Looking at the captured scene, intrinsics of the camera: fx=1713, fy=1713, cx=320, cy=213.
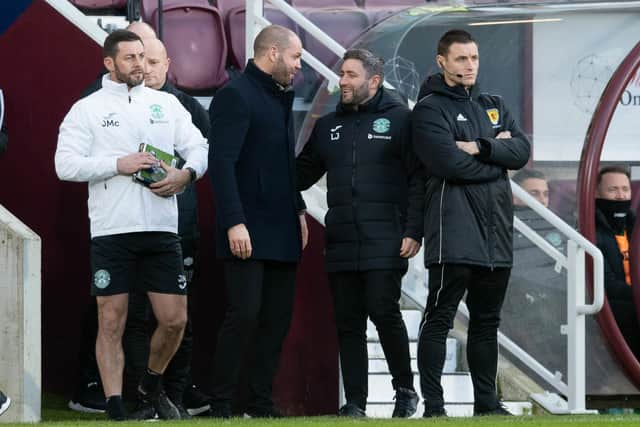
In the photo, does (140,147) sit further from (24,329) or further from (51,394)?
(51,394)

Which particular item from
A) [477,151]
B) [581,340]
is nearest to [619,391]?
[581,340]

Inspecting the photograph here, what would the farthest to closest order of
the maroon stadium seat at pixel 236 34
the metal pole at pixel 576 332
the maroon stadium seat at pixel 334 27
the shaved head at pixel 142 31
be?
the maroon stadium seat at pixel 236 34 < the maroon stadium seat at pixel 334 27 < the metal pole at pixel 576 332 < the shaved head at pixel 142 31

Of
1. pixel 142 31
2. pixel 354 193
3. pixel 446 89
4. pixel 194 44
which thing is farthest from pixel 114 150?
pixel 194 44

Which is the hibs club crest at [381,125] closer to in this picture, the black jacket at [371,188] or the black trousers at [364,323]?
the black jacket at [371,188]

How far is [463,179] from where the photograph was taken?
27.5ft

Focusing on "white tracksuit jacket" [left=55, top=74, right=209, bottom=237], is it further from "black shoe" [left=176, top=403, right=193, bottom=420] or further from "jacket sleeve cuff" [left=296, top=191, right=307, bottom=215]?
"black shoe" [left=176, top=403, right=193, bottom=420]

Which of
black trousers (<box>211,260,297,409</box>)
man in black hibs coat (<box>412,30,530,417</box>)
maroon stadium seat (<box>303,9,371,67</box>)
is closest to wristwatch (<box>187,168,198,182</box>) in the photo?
black trousers (<box>211,260,297,409</box>)

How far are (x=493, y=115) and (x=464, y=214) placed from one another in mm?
611

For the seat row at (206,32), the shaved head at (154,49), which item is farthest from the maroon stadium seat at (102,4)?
the shaved head at (154,49)

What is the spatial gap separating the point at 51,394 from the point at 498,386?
8.47 feet

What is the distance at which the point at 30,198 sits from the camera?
9.99 m

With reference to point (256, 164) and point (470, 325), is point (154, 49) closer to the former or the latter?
point (256, 164)

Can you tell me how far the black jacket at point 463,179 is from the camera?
8.35 metres

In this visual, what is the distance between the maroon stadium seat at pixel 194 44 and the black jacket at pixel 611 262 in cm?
300
